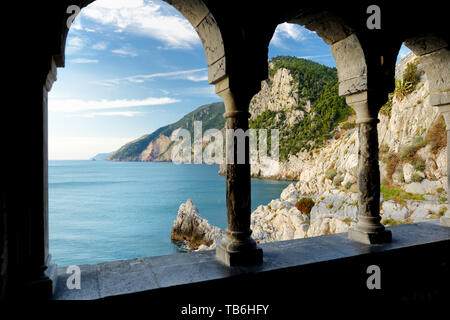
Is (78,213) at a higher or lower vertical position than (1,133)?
lower

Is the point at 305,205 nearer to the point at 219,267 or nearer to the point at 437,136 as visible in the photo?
the point at 437,136

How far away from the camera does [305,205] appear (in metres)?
17.7

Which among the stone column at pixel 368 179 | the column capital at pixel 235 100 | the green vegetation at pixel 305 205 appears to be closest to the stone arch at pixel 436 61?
the stone column at pixel 368 179

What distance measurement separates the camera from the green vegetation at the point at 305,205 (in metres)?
17.1

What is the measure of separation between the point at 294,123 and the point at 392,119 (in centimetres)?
3769

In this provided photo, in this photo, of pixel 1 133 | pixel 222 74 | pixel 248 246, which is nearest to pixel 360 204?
pixel 248 246

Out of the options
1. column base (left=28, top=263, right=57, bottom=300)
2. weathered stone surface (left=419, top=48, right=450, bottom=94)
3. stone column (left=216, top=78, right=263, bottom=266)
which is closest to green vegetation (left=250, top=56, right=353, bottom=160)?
weathered stone surface (left=419, top=48, right=450, bottom=94)

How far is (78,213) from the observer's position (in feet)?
160

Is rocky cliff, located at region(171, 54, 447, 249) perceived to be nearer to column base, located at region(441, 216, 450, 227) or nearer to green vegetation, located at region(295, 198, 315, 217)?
green vegetation, located at region(295, 198, 315, 217)

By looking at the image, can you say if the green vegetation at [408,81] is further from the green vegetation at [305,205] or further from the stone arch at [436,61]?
the stone arch at [436,61]

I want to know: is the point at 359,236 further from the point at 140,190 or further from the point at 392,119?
the point at 140,190

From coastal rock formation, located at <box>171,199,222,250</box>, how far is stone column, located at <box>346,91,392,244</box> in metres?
17.6

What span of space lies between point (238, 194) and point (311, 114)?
51746 millimetres
